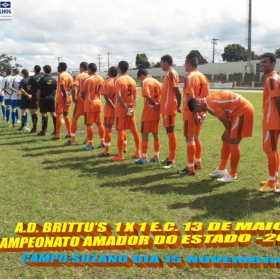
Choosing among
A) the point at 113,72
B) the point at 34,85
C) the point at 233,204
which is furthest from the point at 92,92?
the point at 233,204

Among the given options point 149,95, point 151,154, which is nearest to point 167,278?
point 149,95

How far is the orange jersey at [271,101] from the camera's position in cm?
530

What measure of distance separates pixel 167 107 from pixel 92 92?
275cm

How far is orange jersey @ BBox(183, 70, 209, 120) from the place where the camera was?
20.9 ft

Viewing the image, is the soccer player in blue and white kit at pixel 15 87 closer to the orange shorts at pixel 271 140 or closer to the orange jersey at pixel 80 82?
the orange jersey at pixel 80 82

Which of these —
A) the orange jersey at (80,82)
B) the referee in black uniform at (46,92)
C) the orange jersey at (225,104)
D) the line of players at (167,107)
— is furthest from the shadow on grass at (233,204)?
the referee in black uniform at (46,92)

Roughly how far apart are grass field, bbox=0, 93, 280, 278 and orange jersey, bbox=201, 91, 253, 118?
1.34m

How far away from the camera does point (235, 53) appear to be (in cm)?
9438

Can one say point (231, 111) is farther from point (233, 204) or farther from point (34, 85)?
point (34, 85)

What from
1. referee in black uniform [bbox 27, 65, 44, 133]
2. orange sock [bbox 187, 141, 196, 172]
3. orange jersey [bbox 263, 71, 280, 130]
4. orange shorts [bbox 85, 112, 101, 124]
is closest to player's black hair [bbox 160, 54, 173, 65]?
orange sock [bbox 187, 141, 196, 172]

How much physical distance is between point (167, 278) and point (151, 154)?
542 cm

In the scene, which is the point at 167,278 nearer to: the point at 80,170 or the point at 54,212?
the point at 54,212

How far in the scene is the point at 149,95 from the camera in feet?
24.0

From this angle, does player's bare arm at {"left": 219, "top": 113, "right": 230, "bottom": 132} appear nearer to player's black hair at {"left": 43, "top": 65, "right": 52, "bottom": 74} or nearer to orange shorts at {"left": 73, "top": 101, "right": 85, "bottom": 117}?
orange shorts at {"left": 73, "top": 101, "right": 85, "bottom": 117}
